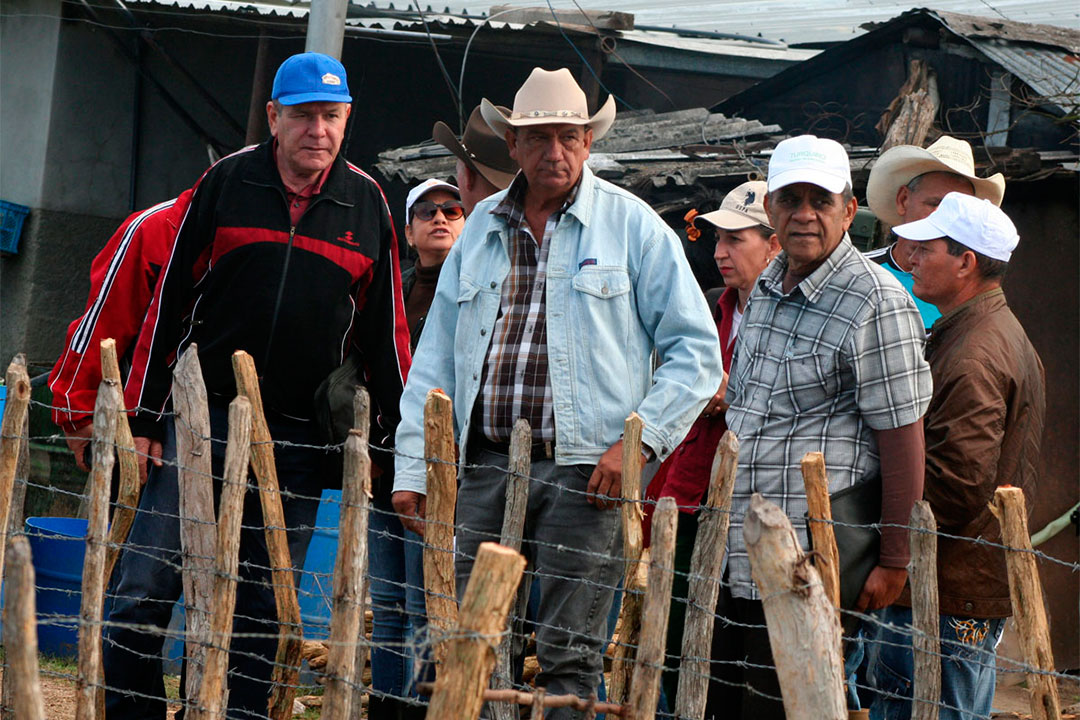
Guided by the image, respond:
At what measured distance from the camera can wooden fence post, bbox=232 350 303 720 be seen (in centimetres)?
367

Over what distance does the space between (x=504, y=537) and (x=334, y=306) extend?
39.9 inches

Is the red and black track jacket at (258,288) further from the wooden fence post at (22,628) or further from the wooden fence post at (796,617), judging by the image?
the wooden fence post at (796,617)

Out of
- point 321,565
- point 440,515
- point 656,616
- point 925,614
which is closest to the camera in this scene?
point 656,616

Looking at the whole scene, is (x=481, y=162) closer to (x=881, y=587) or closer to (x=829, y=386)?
(x=829, y=386)

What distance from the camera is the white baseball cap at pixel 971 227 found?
3816 mm

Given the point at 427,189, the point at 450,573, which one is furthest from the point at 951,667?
the point at 427,189

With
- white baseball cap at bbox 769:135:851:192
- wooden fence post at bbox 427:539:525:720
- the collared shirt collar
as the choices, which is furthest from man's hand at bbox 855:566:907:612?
wooden fence post at bbox 427:539:525:720

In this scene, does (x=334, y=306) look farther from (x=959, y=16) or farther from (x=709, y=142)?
(x=959, y=16)

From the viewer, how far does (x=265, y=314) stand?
3969 mm

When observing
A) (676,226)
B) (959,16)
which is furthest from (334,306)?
Answer: (959,16)

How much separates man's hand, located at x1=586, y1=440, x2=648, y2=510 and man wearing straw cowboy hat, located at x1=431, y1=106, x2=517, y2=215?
1.73 meters

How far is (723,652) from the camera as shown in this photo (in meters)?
3.57

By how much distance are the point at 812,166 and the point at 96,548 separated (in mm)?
2169

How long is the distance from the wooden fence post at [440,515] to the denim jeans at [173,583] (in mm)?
476
